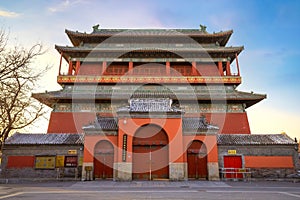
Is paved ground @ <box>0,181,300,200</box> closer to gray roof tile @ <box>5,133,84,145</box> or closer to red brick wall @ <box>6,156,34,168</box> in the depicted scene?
red brick wall @ <box>6,156,34,168</box>

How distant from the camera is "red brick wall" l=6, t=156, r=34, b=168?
58.3 ft

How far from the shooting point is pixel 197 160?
55.8ft

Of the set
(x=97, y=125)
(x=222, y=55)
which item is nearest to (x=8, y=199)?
(x=97, y=125)

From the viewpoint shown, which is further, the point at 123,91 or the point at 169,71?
the point at 169,71

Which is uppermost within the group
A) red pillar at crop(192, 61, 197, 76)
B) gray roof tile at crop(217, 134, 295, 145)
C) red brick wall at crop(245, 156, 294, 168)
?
red pillar at crop(192, 61, 197, 76)

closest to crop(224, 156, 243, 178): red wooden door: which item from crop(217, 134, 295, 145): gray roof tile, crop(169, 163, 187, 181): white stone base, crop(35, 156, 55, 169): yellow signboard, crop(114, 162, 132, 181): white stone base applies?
crop(217, 134, 295, 145): gray roof tile

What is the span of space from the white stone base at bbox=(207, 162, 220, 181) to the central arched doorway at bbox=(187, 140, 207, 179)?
18.7 inches

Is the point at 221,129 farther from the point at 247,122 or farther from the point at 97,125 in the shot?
the point at 97,125

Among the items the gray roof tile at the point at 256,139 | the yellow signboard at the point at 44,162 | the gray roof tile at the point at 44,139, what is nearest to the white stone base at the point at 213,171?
the gray roof tile at the point at 256,139

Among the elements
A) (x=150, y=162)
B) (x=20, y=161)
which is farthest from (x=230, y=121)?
(x=20, y=161)

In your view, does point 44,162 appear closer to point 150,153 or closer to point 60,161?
point 60,161

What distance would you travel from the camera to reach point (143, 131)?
17141 millimetres

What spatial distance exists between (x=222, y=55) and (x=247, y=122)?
27.5 feet

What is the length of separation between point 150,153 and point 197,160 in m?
3.34
